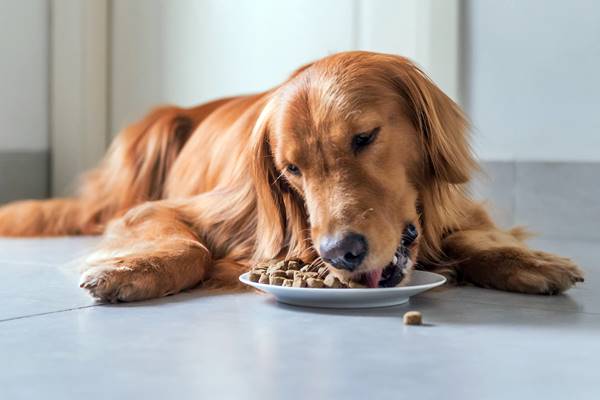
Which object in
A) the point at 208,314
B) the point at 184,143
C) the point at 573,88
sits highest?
the point at 573,88

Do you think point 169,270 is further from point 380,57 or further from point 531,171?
point 531,171

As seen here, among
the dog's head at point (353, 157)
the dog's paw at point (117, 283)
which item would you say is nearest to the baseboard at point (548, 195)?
the dog's head at point (353, 157)

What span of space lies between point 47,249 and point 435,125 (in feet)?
4.58

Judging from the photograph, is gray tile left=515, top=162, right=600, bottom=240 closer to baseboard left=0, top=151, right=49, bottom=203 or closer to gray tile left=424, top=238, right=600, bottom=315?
gray tile left=424, top=238, right=600, bottom=315

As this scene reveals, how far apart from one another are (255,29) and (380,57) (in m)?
1.71

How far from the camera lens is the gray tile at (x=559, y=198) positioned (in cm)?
297

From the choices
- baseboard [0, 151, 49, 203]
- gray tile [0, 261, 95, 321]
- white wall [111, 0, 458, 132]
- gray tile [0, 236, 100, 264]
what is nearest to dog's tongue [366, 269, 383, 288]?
gray tile [0, 261, 95, 321]

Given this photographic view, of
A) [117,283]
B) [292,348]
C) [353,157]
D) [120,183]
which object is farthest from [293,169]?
[120,183]

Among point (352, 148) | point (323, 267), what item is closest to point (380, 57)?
point (352, 148)

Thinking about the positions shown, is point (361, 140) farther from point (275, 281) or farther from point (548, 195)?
point (548, 195)

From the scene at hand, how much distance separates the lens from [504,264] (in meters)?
1.94

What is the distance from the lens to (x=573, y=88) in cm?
294

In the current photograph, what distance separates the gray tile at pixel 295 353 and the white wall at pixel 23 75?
2.36m

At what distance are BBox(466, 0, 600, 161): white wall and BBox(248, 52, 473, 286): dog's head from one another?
3.19 ft
